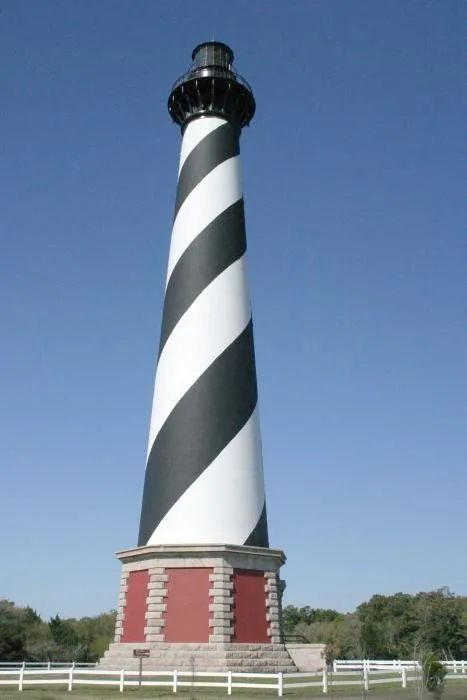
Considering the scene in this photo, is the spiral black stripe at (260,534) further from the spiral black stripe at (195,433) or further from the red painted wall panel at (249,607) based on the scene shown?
the spiral black stripe at (195,433)

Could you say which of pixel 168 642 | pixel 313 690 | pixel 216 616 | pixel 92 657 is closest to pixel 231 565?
pixel 216 616

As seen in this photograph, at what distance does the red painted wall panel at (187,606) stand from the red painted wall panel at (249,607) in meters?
0.82

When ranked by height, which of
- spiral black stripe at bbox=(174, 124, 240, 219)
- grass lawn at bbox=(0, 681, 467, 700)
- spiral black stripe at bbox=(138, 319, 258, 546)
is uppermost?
spiral black stripe at bbox=(174, 124, 240, 219)

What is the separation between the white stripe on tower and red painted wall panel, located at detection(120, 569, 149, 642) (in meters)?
1.01

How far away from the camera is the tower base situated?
55.3 ft

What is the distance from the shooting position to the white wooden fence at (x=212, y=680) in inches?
563

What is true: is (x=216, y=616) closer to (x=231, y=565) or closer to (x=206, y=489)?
(x=231, y=565)

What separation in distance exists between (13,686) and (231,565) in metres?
5.87

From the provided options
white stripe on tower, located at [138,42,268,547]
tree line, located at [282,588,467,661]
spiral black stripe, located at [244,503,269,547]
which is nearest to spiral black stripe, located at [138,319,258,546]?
white stripe on tower, located at [138,42,268,547]

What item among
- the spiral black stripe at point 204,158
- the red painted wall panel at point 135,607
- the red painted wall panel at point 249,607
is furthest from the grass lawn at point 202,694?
the spiral black stripe at point 204,158

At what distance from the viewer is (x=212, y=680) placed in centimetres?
1509

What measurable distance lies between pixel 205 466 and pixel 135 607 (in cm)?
417

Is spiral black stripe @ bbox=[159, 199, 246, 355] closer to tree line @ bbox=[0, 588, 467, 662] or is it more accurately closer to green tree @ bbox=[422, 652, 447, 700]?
green tree @ bbox=[422, 652, 447, 700]

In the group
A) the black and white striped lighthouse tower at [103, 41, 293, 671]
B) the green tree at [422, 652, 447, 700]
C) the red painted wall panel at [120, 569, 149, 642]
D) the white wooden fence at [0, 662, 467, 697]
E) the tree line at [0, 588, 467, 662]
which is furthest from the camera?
the tree line at [0, 588, 467, 662]
